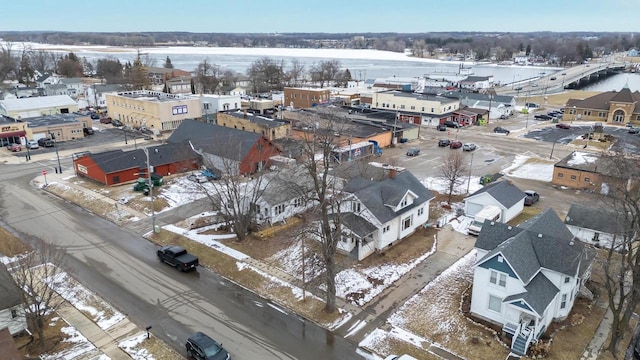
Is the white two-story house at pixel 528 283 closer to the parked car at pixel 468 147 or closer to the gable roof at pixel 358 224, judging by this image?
the gable roof at pixel 358 224

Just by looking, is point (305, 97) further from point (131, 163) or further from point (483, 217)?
point (483, 217)

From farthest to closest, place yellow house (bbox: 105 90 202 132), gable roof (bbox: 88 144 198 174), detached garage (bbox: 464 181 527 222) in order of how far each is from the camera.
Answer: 1. yellow house (bbox: 105 90 202 132)
2. gable roof (bbox: 88 144 198 174)
3. detached garage (bbox: 464 181 527 222)

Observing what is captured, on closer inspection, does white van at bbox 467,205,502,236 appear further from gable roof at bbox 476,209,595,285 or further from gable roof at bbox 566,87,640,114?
gable roof at bbox 566,87,640,114

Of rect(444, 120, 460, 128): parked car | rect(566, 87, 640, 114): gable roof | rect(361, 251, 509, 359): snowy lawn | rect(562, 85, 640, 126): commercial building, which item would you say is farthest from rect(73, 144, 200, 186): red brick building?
rect(566, 87, 640, 114): gable roof

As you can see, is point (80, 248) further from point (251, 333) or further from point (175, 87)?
point (175, 87)

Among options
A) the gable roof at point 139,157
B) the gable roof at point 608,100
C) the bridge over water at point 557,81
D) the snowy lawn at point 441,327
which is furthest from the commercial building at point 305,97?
the snowy lawn at point 441,327

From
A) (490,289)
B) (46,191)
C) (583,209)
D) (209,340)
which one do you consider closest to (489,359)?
(490,289)

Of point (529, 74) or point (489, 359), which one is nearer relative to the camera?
point (489, 359)

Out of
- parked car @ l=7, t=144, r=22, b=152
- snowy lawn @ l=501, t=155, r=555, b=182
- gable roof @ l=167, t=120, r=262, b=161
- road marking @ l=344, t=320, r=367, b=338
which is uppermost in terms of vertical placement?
gable roof @ l=167, t=120, r=262, b=161
